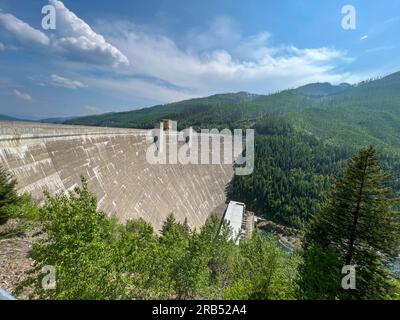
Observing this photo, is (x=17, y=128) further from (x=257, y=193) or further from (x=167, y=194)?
(x=257, y=193)

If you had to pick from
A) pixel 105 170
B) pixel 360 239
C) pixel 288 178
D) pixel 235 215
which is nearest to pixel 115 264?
pixel 360 239

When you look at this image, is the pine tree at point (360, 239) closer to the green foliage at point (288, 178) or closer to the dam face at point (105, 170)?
the dam face at point (105, 170)

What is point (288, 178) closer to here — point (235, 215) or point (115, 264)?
point (235, 215)

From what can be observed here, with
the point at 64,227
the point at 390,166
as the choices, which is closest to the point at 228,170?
the point at 64,227

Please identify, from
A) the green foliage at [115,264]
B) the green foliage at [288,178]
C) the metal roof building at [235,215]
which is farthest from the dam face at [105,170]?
the green foliage at [288,178]

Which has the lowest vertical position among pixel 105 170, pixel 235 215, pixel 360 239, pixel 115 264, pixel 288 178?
pixel 235 215
